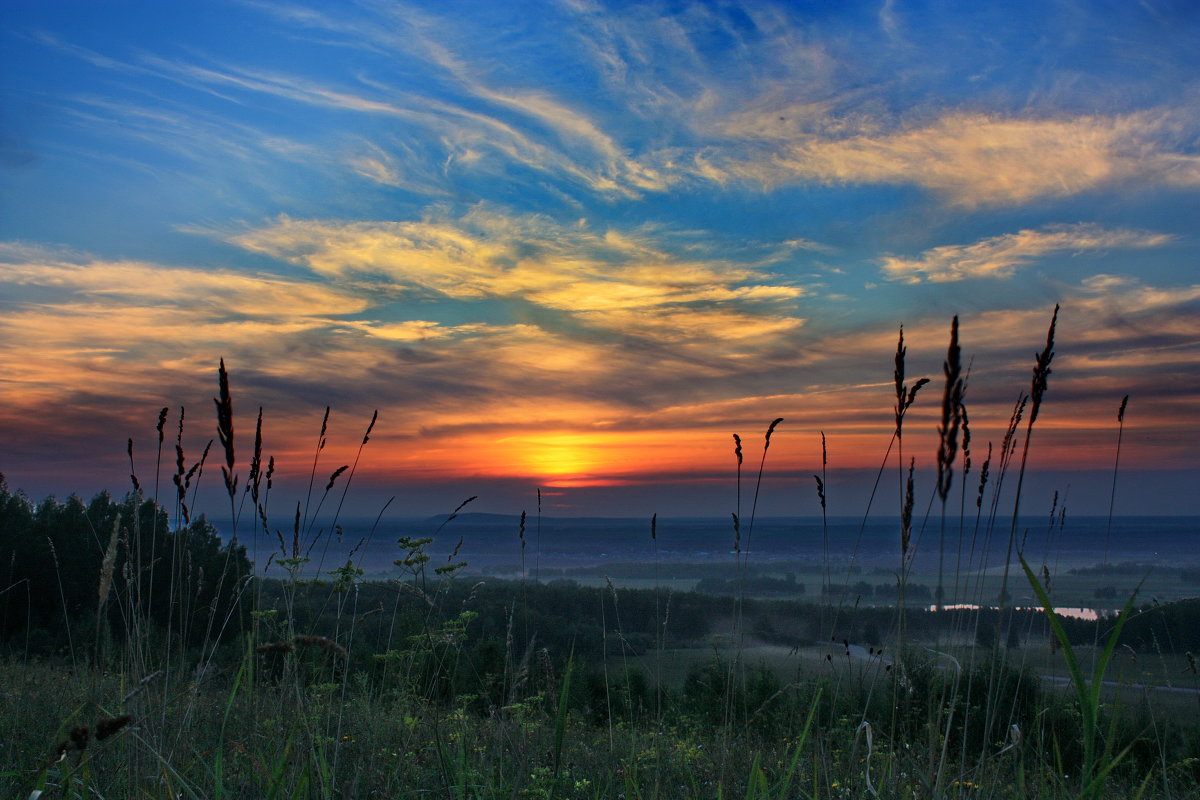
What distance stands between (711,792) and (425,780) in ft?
4.07

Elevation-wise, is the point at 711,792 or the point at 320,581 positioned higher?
the point at 320,581

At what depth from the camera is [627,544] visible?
66.5 metres

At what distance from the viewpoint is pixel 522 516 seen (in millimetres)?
3500

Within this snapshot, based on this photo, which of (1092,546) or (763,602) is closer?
(763,602)

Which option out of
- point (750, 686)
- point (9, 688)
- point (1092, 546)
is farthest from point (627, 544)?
point (9, 688)

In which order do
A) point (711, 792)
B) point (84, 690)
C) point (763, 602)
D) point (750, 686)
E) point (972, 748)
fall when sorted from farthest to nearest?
point (763, 602)
point (750, 686)
point (972, 748)
point (84, 690)
point (711, 792)

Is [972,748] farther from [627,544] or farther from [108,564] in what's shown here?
[627,544]

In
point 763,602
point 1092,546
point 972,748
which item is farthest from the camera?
point 1092,546

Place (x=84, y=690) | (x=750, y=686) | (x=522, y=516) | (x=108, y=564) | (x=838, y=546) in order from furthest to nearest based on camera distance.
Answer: (x=838, y=546)
(x=750, y=686)
(x=84, y=690)
(x=522, y=516)
(x=108, y=564)

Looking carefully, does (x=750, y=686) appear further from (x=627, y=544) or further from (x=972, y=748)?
(x=627, y=544)

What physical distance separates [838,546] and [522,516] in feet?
273

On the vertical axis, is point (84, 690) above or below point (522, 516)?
below

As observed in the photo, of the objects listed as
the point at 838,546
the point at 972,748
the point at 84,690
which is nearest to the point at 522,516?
the point at 84,690

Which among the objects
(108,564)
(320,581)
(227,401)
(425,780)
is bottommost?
(425,780)
